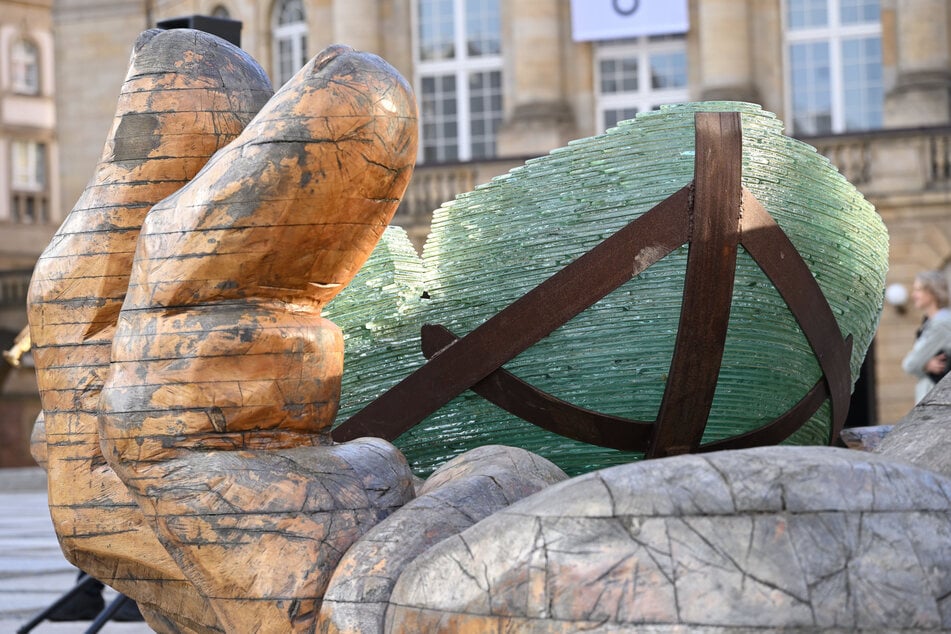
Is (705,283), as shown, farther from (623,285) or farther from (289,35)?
(289,35)

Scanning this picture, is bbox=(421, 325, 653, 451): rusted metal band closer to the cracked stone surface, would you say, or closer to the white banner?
the cracked stone surface

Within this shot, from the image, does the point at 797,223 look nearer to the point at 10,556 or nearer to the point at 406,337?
the point at 406,337

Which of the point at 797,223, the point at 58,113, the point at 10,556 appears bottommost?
the point at 10,556

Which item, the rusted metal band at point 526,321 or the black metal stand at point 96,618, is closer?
the rusted metal band at point 526,321

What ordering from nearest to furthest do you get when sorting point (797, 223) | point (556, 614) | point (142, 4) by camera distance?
1. point (556, 614)
2. point (797, 223)
3. point (142, 4)

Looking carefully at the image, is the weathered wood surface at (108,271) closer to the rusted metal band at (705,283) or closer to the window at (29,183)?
the rusted metal band at (705,283)

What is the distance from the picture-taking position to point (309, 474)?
352cm

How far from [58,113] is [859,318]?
104 ft

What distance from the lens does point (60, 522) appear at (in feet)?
12.9

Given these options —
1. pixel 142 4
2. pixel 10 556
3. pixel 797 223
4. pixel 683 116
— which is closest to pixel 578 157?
pixel 683 116

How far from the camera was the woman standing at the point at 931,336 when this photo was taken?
8.57 metres

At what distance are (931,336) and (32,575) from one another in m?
5.07

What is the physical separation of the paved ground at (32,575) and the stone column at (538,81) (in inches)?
521

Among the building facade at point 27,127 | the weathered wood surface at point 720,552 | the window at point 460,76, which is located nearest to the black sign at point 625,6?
the window at point 460,76
